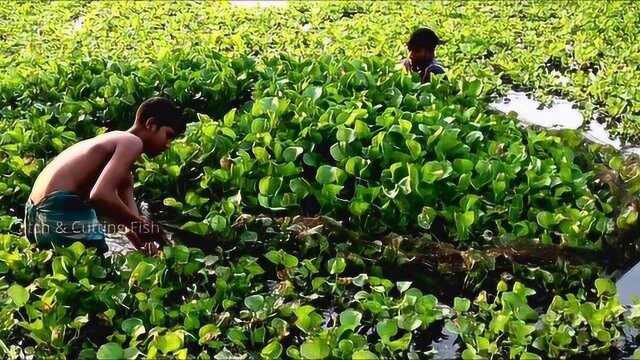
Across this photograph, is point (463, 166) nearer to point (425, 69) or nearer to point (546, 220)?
point (546, 220)

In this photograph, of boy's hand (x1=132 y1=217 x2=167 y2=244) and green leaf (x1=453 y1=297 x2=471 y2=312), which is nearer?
green leaf (x1=453 y1=297 x2=471 y2=312)

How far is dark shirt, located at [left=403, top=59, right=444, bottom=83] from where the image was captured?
A: 20.3 feet

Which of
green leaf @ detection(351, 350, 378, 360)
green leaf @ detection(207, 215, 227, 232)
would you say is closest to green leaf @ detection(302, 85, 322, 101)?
green leaf @ detection(207, 215, 227, 232)

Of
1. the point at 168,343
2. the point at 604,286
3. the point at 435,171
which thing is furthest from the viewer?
the point at 435,171

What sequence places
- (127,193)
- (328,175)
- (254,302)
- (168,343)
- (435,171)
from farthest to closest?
(328,175), (435,171), (127,193), (254,302), (168,343)

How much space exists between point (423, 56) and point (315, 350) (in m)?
3.68

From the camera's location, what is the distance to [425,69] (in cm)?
625

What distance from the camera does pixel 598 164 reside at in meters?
4.70

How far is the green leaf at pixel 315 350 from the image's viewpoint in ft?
10.0

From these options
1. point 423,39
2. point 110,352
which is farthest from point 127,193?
point 423,39

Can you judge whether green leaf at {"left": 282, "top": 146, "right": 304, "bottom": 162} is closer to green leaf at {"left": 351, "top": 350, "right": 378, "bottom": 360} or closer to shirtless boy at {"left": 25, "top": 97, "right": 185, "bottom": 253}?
shirtless boy at {"left": 25, "top": 97, "right": 185, "bottom": 253}

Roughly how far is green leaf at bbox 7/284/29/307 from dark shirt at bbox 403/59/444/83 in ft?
12.0

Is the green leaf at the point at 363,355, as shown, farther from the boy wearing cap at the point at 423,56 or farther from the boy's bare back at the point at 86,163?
the boy wearing cap at the point at 423,56

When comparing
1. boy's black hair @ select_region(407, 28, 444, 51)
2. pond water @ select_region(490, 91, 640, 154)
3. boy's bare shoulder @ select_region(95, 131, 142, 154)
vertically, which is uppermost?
boy's bare shoulder @ select_region(95, 131, 142, 154)
